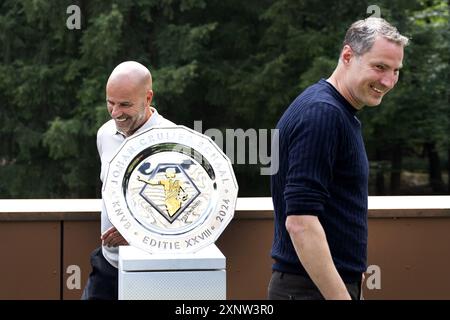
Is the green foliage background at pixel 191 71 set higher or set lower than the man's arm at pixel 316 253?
higher

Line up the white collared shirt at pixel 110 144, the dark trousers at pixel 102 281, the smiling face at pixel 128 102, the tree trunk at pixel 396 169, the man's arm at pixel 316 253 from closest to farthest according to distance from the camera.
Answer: the man's arm at pixel 316 253
the smiling face at pixel 128 102
the white collared shirt at pixel 110 144
the dark trousers at pixel 102 281
the tree trunk at pixel 396 169

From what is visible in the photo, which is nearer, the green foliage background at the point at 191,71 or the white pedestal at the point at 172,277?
the white pedestal at the point at 172,277

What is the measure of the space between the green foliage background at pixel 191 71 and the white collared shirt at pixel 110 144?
15037 mm

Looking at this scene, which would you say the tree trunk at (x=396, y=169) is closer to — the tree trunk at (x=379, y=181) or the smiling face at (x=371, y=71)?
the tree trunk at (x=379, y=181)

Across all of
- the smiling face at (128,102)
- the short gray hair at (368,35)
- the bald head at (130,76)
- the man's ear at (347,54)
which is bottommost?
the smiling face at (128,102)

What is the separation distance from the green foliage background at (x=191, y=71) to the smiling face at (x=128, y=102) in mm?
15287

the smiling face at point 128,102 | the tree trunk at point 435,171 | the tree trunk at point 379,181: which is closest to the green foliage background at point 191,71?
the tree trunk at point 379,181

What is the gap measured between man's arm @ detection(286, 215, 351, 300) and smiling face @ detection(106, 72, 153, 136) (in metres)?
0.85

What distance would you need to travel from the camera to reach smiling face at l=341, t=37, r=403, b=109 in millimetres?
2826

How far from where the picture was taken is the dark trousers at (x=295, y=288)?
9.32 feet

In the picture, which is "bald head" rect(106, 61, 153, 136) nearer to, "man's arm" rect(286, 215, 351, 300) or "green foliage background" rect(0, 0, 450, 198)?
"man's arm" rect(286, 215, 351, 300)

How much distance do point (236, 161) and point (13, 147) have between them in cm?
595

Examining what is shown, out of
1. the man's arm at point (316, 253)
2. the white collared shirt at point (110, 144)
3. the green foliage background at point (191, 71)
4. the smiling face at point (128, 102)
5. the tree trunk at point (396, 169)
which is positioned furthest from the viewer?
the tree trunk at point (396, 169)

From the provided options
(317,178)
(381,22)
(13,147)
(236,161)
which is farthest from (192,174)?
(13,147)
